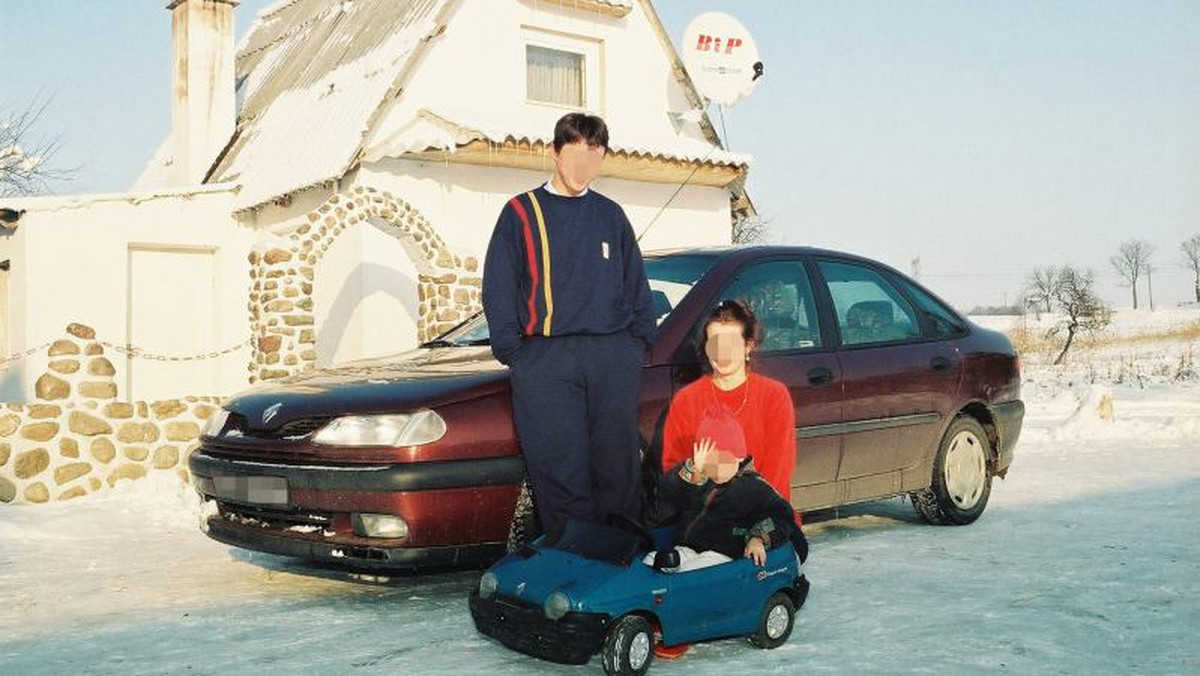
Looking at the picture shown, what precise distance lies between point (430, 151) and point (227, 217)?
300 centimetres

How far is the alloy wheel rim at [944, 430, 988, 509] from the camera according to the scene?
6.24m

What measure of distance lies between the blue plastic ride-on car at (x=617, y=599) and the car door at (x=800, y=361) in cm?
141

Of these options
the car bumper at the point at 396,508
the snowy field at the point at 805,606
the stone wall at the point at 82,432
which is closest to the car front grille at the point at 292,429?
the car bumper at the point at 396,508

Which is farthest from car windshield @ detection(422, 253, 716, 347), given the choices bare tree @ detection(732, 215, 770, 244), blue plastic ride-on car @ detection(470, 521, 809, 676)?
bare tree @ detection(732, 215, 770, 244)

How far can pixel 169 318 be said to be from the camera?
13570 millimetres

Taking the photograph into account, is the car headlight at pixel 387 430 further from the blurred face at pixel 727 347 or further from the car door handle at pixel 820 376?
the car door handle at pixel 820 376

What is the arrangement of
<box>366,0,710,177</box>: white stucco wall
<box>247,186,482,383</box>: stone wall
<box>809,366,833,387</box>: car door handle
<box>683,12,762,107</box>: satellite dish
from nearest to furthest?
1. <box>809,366,833,387</box>: car door handle
2. <box>247,186,482,383</box>: stone wall
3. <box>366,0,710,177</box>: white stucco wall
4. <box>683,12,762,107</box>: satellite dish

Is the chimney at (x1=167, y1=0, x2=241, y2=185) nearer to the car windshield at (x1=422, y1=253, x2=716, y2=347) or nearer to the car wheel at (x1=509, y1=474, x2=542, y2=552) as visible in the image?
the car windshield at (x1=422, y1=253, x2=716, y2=347)

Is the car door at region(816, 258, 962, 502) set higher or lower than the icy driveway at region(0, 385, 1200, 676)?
higher

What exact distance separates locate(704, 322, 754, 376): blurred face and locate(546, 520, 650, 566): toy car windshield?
74cm

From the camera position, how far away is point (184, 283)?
13.5 meters

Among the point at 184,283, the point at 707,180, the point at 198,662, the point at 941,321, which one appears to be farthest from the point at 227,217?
the point at 198,662

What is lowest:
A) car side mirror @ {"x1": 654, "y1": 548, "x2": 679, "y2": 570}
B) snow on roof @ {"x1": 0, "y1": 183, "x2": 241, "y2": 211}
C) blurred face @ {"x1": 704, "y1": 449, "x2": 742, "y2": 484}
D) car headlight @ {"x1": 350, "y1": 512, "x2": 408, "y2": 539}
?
car side mirror @ {"x1": 654, "y1": 548, "x2": 679, "y2": 570}

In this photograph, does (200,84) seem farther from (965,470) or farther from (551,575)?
(551,575)
